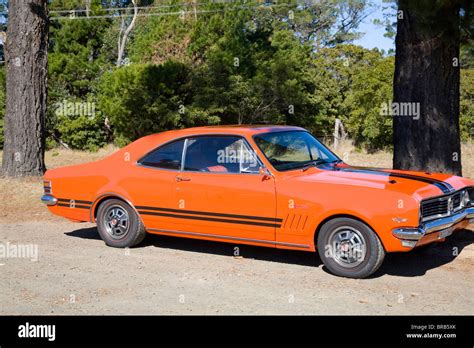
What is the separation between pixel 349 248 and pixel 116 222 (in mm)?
3204

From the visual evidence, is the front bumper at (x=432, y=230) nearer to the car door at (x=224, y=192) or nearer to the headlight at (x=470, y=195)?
the headlight at (x=470, y=195)

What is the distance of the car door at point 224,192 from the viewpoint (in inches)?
281

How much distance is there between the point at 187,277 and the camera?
22.8 ft

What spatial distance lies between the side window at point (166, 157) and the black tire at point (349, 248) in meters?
2.16

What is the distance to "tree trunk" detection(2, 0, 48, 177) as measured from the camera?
13.5m

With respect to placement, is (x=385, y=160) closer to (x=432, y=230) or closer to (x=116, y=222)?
(x=116, y=222)

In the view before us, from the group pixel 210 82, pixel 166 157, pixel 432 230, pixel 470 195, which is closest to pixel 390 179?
pixel 432 230

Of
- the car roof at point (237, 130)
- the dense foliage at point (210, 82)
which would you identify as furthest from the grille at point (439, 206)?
the dense foliage at point (210, 82)

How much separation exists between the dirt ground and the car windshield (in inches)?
46.4

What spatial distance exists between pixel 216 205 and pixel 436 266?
104 inches

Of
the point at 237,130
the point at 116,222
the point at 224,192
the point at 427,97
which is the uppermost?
the point at 427,97

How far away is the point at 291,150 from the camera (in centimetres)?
789

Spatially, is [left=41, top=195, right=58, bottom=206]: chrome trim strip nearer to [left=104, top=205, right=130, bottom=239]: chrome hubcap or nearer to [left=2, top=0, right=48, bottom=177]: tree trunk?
[left=104, top=205, right=130, bottom=239]: chrome hubcap

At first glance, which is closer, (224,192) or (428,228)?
(428,228)
